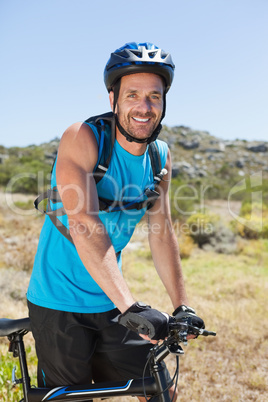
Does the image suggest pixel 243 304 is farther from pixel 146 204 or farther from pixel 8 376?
pixel 146 204

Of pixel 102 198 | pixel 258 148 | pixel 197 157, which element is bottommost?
pixel 102 198

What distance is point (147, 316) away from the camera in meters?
1.58

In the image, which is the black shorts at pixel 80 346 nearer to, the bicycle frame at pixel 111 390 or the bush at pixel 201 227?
the bicycle frame at pixel 111 390

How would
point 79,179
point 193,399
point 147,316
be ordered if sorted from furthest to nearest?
point 193,399, point 79,179, point 147,316

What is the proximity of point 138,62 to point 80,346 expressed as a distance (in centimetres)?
161

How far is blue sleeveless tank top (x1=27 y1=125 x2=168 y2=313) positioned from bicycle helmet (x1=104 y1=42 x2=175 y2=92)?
1.41ft

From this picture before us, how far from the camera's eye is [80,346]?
2.02 metres

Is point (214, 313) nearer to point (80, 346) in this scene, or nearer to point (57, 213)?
point (80, 346)

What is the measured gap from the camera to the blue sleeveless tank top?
2021mm

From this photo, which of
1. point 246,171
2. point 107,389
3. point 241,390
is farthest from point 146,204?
point 246,171

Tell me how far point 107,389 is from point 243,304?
5.76 m

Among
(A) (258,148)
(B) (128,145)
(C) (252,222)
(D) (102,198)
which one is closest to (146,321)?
(D) (102,198)

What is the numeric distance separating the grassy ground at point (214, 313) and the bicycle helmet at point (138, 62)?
294 cm

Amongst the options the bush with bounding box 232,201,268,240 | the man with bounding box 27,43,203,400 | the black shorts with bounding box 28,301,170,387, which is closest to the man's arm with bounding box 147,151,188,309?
the man with bounding box 27,43,203,400
